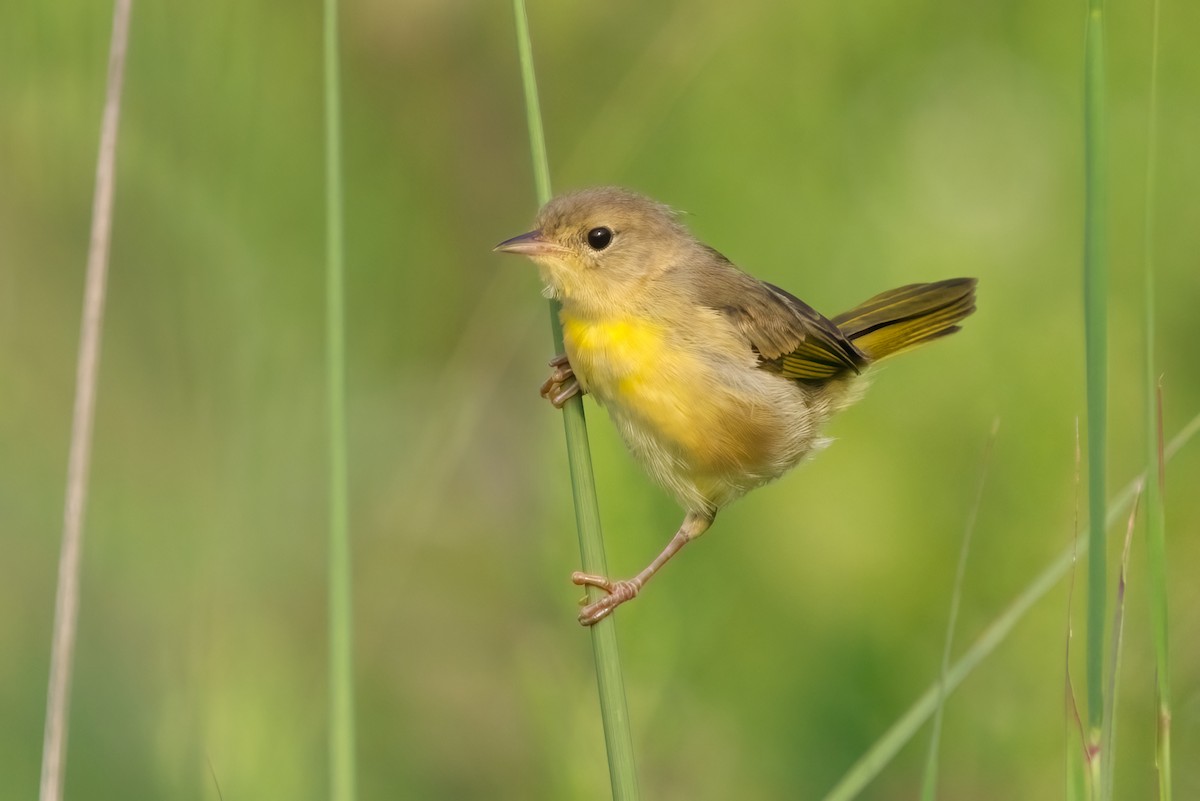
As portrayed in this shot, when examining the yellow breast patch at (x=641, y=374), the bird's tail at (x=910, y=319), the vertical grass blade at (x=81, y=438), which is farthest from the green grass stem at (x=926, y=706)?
the bird's tail at (x=910, y=319)

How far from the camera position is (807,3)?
4340 millimetres

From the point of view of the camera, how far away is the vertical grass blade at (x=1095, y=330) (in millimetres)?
1548

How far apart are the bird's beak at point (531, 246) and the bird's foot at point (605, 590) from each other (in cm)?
73

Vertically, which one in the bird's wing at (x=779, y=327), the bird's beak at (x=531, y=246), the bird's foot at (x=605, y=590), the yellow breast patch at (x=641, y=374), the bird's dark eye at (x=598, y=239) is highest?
the bird's dark eye at (x=598, y=239)

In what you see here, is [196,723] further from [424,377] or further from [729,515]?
[424,377]

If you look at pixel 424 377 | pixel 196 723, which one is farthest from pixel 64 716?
pixel 424 377

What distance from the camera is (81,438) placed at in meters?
2.33

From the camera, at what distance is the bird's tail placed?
3.36 meters

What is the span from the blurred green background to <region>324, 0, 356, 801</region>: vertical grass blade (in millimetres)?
793

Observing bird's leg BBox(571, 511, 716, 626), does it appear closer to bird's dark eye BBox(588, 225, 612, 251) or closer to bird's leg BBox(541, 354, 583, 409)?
bird's leg BBox(541, 354, 583, 409)

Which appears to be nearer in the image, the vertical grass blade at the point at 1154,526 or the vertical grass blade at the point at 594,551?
the vertical grass blade at the point at 1154,526

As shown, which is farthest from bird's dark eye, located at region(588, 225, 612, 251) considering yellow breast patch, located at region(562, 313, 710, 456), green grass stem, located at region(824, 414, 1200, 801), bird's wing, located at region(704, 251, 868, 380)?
green grass stem, located at region(824, 414, 1200, 801)

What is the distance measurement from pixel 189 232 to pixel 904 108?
236cm

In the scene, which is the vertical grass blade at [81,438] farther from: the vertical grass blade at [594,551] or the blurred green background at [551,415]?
the vertical grass blade at [594,551]
